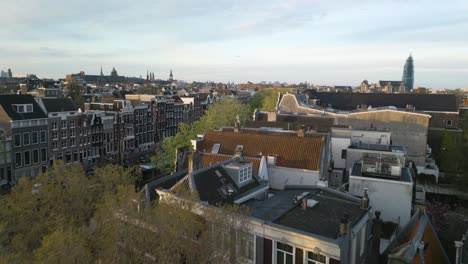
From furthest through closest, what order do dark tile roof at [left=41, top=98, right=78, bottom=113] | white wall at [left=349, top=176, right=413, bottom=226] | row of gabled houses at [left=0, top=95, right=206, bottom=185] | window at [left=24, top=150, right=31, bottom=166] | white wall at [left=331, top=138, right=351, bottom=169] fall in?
dark tile roof at [left=41, top=98, right=78, bottom=113] < window at [left=24, top=150, right=31, bottom=166] < row of gabled houses at [left=0, top=95, right=206, bottom=185] < white wall at [left=331, top=138, right=351, bottom=169] < white wall at [left=349, top=176, right=413, bottom=226]

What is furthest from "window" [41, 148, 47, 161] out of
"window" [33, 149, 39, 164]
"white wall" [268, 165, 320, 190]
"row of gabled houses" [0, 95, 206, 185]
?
"white wall" [268, 165, 320, 190]

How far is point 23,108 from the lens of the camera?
51.6 meters

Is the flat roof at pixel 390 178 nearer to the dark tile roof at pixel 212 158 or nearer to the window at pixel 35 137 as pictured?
the dark tile roof at pixel 212 158

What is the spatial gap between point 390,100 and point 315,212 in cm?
6747

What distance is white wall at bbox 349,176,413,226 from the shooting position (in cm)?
2827

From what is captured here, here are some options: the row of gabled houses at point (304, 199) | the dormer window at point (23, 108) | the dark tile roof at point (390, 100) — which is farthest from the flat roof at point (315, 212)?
the dark tile roof at point (390, 100)

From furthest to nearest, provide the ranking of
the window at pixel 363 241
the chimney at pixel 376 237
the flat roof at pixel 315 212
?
the window at pixel 363 241
the chimney at pixel 376 237
the flat roof at pixel 315 212

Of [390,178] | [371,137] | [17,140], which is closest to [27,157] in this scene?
[17,140]

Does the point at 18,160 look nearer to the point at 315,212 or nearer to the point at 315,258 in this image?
the point at 315,212

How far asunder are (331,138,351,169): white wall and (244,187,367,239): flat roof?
1606 cm

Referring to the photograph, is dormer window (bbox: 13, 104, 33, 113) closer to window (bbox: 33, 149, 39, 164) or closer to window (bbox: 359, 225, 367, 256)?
window (bbox: 33, 149, 39, 164)

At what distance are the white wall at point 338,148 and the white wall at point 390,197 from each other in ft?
37.6

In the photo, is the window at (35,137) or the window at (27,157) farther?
the window at (35,137)

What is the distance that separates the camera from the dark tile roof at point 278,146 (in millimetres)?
31219
